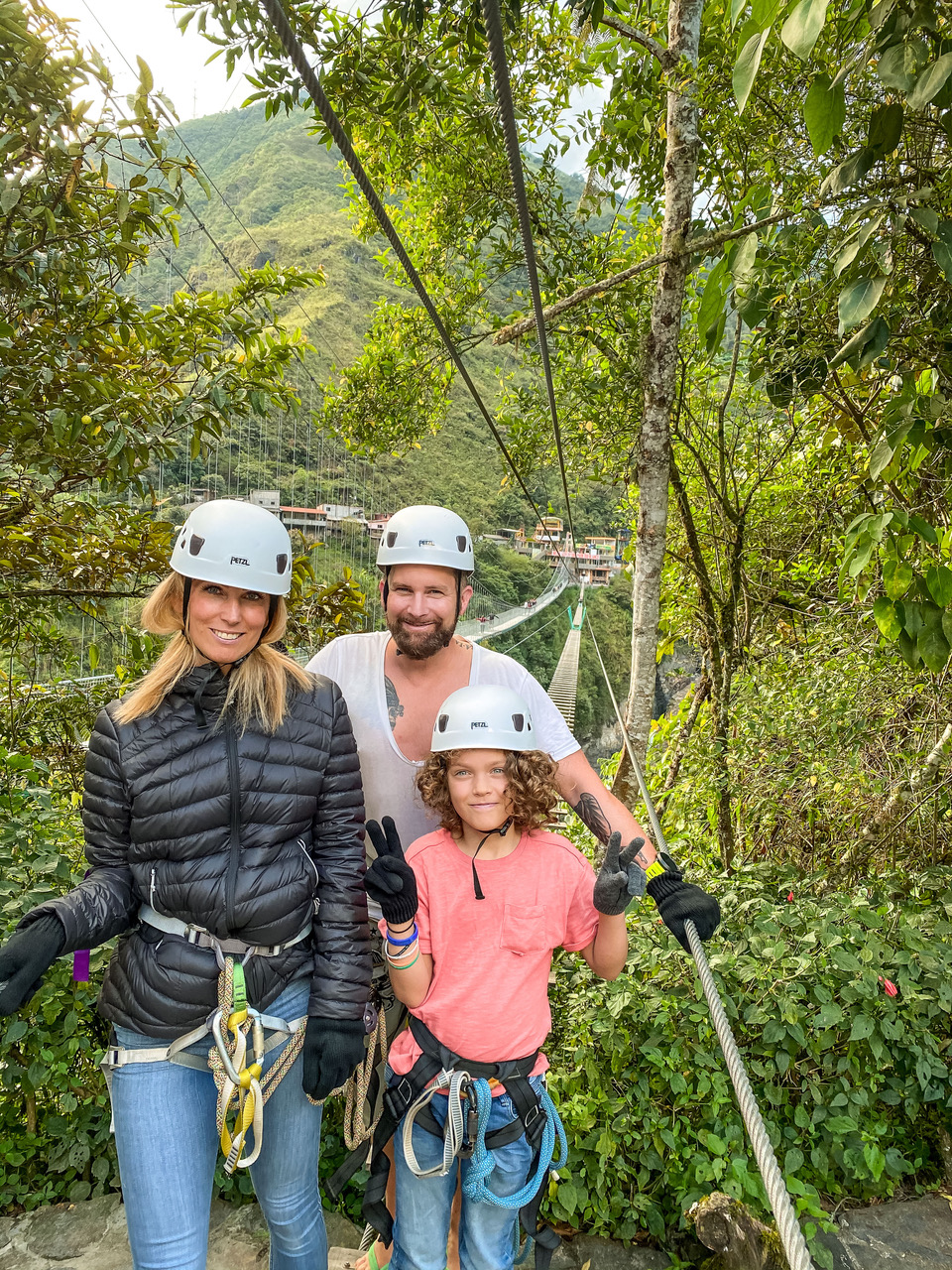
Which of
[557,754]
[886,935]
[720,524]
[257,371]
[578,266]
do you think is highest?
[578,266]

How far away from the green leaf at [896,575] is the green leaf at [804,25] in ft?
3.54

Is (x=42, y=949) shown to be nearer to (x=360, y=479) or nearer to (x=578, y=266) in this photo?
(x=578, y=266)

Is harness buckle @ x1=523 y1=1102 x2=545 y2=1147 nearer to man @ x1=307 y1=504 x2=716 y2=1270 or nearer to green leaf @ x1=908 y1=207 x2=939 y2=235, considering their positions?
man @ x1=307 y1=504 x2=716 y2=1270

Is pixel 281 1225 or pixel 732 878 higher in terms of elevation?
pixel 732 878

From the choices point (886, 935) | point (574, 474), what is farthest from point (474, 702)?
point (574, 474)

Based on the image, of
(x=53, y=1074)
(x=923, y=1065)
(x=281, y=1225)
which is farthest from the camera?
(x=923, y=1065)

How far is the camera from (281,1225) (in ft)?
4.83

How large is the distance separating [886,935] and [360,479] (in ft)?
156

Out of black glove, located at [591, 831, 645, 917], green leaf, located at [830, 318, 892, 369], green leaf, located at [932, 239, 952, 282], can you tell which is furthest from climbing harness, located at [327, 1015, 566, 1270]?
green leaf, located at [932, 239, 952, 282]

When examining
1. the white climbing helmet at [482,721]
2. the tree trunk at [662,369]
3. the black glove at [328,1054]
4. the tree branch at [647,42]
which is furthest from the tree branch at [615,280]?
the black glove at [328,1054]

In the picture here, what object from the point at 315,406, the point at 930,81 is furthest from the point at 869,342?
the point at 315,406

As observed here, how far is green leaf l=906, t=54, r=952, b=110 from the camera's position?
98 cm

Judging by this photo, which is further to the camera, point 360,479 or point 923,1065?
point 360,479

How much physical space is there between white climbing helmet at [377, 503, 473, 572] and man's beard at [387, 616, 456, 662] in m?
0.14
